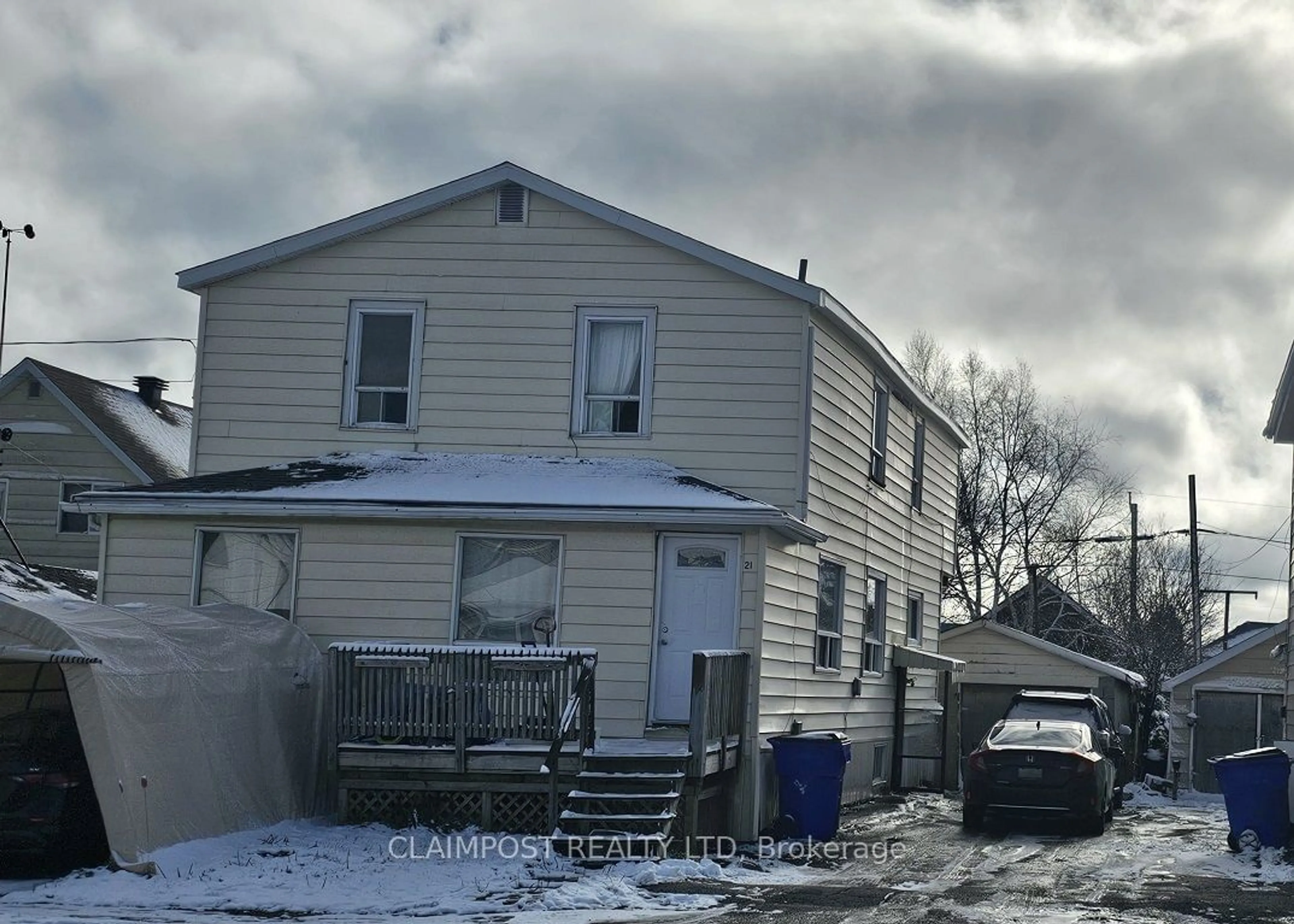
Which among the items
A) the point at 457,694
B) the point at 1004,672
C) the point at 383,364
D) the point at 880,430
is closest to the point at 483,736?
the point at 457,694

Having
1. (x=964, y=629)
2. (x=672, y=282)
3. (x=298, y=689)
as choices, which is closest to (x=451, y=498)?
(x=298, y=689)

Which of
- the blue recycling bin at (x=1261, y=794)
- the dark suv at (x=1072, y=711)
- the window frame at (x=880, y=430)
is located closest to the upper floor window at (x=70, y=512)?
the window frame at (x=880, y=430)

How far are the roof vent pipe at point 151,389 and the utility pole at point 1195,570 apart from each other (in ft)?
87.9

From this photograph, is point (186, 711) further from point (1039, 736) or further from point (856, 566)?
point (1039, 736)

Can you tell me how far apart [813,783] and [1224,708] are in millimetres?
17618

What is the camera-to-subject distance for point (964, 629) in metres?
32.7

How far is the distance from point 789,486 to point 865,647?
5560mm

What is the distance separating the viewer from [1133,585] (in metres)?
44.2

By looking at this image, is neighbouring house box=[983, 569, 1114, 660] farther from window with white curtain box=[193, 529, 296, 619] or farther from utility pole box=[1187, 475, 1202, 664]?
window with white curtain box=[193, 529, 296, 619]

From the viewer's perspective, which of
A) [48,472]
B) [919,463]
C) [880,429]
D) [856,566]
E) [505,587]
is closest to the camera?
[505,587]

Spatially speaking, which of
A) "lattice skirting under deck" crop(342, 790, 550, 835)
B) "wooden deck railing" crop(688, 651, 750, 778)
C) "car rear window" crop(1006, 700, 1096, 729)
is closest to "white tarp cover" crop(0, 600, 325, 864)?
"lattice skirting under deck" crop(342, 790, 550, 835)

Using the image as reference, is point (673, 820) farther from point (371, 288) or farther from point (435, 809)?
point (371, 288)

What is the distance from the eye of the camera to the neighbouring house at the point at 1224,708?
1261 inches

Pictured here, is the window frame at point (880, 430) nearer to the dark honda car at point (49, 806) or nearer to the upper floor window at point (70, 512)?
the dark honda car at point (49, 806)
